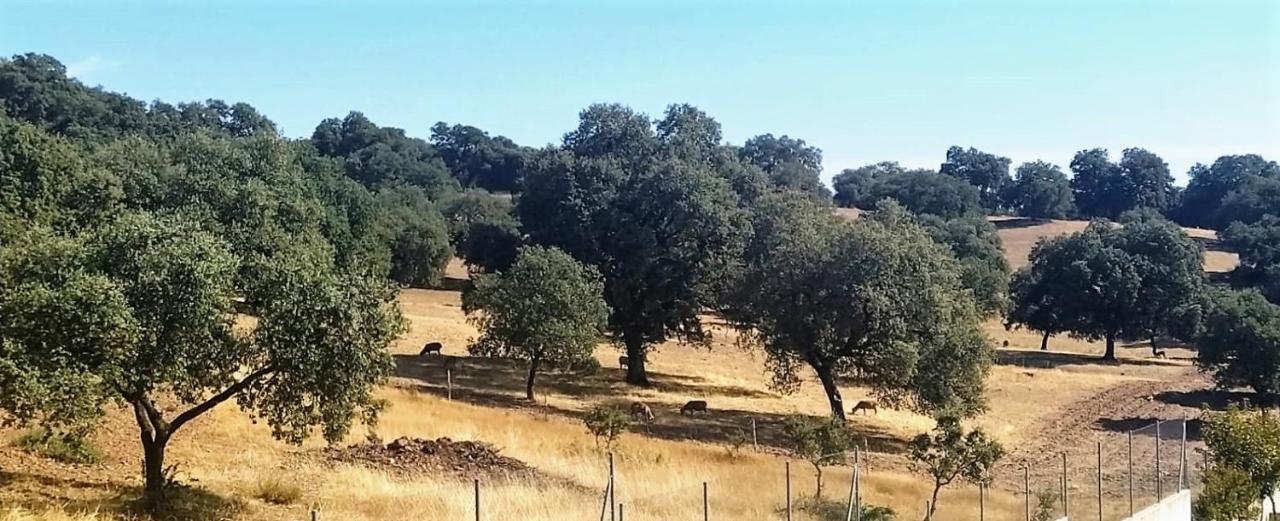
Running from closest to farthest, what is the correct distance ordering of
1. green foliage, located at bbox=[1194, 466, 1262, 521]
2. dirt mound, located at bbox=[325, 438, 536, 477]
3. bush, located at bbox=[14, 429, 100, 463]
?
bush, located at bbox=[14, 429, 100, 463], dirt mound, located at bbox=[325, 438, 536, 477], green foliage, located at bbox=[1194, 466, 1262, 521]

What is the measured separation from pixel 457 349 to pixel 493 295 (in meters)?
13.4

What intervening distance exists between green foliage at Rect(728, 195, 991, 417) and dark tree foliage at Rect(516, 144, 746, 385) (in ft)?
20.3

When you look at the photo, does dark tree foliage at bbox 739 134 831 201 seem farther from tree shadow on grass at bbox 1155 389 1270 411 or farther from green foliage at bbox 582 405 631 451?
green foliage at bbox 582 405 631 451

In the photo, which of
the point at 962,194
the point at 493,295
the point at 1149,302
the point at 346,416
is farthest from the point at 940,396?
the point at 962,194

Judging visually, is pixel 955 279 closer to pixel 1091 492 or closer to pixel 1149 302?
pixel 1091 492

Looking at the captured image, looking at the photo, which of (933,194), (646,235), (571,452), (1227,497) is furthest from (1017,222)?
(571,452)

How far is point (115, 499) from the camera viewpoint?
18078 millimetres

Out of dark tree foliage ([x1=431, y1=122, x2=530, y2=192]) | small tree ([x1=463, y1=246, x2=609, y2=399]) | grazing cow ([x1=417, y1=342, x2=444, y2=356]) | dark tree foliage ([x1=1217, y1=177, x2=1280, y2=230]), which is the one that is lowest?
grazing cow ([x1=417, y1=342, x2=444, y2=356])

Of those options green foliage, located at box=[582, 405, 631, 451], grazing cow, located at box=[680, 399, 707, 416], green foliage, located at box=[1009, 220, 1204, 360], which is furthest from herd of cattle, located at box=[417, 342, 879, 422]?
green foliage, located at box=[1009, 220, 1204, 360]

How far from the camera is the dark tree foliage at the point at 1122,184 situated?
183m

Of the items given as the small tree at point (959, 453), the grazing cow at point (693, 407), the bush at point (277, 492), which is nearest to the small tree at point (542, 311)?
the grazing cow at point (693, 407)

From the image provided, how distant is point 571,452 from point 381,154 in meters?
118

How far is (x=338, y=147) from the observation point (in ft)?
527

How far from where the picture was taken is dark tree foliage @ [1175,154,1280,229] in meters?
169
